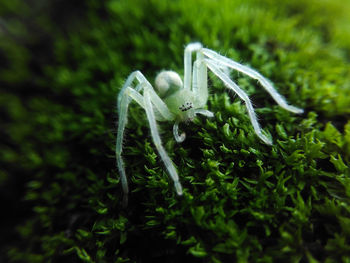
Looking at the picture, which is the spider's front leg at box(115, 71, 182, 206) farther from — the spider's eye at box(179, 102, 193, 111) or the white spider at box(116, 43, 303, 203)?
the spider's eye at box(179, 102, 193, 111)

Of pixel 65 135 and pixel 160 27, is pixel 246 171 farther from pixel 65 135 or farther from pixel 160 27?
pixel 160 27

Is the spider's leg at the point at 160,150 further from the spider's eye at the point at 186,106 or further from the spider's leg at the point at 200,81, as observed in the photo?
the spider's leg at the point at 200,81

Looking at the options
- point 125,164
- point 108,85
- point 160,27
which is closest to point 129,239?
point 125,164

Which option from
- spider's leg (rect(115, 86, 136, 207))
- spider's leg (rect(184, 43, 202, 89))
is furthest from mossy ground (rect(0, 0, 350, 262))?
spider's leg (rect(184, 43, 202, 89))

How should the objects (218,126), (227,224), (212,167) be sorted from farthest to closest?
(218,126)
(212,167)
(227,224)

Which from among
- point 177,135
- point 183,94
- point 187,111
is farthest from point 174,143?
point 183,94

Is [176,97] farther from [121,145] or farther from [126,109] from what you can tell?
[121,145]

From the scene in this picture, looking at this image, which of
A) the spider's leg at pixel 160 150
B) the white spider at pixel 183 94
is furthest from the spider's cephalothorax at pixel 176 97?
the spider's leg at pixel 160 150
